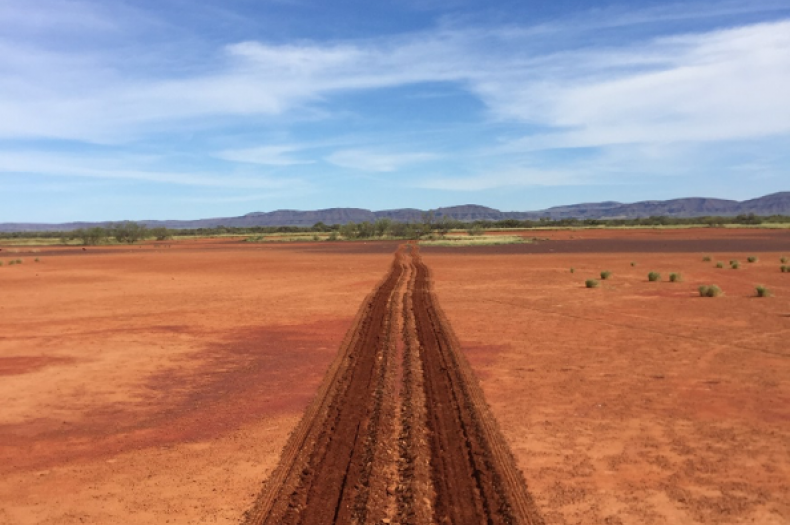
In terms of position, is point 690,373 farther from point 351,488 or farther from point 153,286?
point 153,286

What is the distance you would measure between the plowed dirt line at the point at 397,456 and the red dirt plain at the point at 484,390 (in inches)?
13.3

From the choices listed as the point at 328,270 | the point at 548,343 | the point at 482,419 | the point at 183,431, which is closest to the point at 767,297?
the point at 548,343

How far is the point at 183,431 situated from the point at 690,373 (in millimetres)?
8897

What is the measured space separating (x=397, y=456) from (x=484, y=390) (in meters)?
3.73

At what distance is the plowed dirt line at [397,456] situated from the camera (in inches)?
238

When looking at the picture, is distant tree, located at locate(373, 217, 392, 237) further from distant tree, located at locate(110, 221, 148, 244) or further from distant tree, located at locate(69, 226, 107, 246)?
distant tree, located at locate(69, 226, 107, 246)

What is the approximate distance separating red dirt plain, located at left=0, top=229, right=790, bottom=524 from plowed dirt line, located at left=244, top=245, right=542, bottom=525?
0.34m

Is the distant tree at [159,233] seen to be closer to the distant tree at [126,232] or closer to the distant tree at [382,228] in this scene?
the distant tree at [126,232]

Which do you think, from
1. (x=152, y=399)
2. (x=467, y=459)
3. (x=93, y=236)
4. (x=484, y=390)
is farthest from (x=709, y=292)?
(x=93, y=236)

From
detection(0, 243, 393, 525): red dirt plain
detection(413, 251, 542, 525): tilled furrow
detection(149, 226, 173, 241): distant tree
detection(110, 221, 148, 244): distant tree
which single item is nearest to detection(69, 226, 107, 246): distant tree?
detection(110, 221, 148, 244): distant tree

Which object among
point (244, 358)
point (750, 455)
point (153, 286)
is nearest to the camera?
point (750, 455)

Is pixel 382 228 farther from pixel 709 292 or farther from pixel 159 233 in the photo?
pixel 709 292

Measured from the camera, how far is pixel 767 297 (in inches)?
888

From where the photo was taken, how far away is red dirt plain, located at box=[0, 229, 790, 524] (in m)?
6.71
